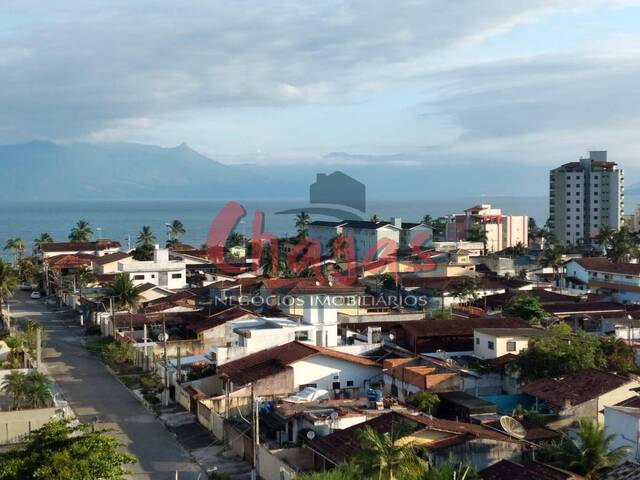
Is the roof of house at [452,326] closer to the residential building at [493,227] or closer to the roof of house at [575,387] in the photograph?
the roof of house at [575,387]

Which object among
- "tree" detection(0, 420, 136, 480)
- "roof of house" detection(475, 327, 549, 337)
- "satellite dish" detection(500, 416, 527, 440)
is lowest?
"satellite dish" detection(500, 416, 527, 440)

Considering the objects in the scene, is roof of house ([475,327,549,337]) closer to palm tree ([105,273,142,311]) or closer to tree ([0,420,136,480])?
tree ([0,420,136,480])

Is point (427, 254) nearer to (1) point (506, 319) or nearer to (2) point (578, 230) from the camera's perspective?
(1) point (506, 319)

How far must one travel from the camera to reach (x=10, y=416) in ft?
93.3

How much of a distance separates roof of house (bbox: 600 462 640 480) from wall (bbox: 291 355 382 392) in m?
14.6

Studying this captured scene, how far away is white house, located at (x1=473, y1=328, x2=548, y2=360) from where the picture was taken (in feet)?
116

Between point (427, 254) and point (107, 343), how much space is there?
41456 millimetres

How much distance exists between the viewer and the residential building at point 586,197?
129 meters

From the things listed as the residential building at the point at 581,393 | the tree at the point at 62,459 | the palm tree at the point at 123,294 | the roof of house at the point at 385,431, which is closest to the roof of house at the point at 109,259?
the palm tree at the point at 123,294

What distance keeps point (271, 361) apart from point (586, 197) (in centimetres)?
10697

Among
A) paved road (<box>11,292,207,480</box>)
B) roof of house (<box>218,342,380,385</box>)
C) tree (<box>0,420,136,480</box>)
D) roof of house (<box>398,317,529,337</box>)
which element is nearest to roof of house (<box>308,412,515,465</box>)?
paved road (<box>11,292,207,480</box>)

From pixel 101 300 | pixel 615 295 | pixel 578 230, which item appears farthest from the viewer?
pixel 578 230

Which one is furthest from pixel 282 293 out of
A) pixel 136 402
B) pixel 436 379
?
pixel 436 379

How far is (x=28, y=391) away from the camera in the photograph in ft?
98.1
